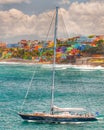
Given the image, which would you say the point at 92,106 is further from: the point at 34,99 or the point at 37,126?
the point at 37,126

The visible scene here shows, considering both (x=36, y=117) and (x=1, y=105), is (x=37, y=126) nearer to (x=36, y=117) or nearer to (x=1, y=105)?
(x=36, y=117)

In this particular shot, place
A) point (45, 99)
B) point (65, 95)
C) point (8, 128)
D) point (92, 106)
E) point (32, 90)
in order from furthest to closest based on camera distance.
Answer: point (32, 90)
point (65, 95)
point (45, 99)
point (92, 106)
point (8, 128)

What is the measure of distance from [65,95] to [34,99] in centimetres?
832

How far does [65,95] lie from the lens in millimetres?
85688

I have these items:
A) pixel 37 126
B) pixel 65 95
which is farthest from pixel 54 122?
pixel 65 95

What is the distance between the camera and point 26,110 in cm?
6600

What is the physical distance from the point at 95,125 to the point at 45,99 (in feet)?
83.1

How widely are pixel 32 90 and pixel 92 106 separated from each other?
27.8 m

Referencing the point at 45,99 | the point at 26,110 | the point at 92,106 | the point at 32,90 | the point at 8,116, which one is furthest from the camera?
the point at 32,90

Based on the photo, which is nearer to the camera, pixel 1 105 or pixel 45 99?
pixel 1 105

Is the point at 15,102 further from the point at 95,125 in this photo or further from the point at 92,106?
the point at 95,125

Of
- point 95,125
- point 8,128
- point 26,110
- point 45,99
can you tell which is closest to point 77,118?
point 95,125

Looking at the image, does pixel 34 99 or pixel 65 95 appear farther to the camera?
pixel 65 95

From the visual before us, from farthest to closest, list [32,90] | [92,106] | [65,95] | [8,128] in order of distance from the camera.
Answer: [32,90] < [65,95] < [92,106] < [8,128]
